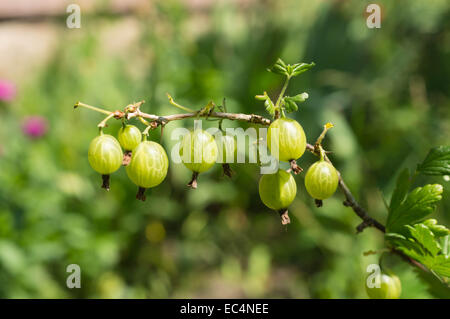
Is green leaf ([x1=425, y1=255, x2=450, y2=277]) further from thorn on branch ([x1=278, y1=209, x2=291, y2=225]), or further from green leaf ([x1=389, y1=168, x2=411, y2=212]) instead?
thorn on branch ([x1=278, y1=209, x2=291, y2=225])

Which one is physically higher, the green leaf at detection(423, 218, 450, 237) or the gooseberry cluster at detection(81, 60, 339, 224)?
the gooseberry cluster at detection(81, 60, 339, 224)

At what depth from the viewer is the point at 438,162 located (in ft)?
1.69

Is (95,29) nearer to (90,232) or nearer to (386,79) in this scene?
(90,232)

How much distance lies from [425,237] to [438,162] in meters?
0.10

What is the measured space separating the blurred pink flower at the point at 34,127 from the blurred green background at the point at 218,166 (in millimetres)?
31

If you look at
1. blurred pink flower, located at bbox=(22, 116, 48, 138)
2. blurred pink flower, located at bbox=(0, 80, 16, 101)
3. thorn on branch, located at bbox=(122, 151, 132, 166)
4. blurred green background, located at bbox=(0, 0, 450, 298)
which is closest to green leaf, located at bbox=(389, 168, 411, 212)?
thorn on branch, located at bbox=(122, 151, 132, 166)

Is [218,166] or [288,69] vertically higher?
[218,166]

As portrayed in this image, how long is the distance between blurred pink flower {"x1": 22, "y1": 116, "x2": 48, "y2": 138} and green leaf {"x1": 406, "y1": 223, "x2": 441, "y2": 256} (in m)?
1.70

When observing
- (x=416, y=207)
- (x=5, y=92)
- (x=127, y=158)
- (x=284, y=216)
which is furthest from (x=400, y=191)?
(x=5, y=92)

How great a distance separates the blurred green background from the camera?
1695mm

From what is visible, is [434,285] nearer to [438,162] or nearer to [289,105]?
[438,162]

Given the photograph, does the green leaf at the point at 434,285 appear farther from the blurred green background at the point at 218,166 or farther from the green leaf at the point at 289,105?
the blurred green background at the point at 218,166

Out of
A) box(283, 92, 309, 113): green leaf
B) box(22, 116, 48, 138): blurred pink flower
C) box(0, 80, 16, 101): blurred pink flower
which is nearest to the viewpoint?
box(283, 92, 309, 113): green leaf

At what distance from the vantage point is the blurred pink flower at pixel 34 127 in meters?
1.83
